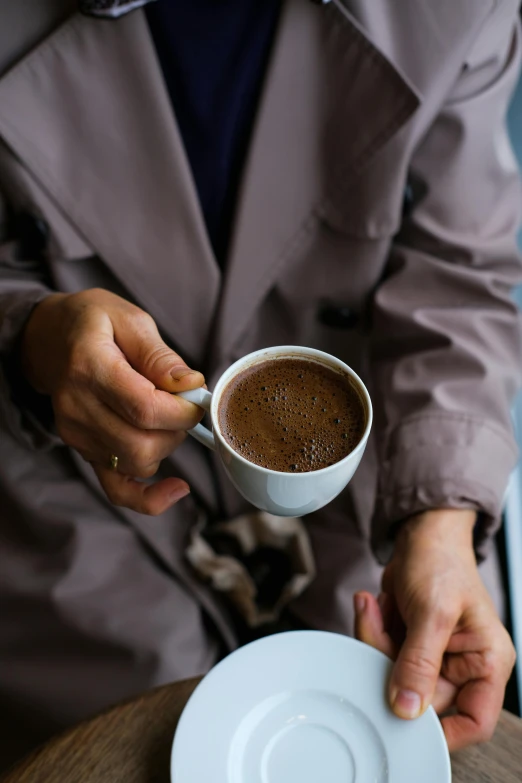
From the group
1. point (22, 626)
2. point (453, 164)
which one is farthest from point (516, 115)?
point (22, 626)

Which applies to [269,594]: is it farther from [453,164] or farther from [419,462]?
[453,164]

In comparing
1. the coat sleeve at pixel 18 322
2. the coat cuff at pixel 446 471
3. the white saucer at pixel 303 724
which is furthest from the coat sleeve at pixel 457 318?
the coat sleeve at pixel 18 322

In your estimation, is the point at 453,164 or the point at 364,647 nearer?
the point at 364,647

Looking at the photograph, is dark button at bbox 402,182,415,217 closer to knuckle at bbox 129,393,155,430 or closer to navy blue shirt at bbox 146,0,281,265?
navy blue shirt at bbox 146,0,281,265

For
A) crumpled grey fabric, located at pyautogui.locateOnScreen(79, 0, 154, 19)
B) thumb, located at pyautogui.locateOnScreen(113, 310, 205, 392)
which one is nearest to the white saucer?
thumb, located at pyautogui.locateOnScreen(113, 310, 205, 392)

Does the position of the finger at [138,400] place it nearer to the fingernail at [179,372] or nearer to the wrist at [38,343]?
the fingernail at [179,372]

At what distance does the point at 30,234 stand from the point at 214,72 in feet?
1.02

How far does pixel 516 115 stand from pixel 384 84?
56 cm

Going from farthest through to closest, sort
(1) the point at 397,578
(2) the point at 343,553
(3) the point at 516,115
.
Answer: (3) the point at 516,115, (2) the point at 343,553, (1) the point at 397,578

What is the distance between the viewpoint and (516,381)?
94 centimetres

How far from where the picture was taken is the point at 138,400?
62cm

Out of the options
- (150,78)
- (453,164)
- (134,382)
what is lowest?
(453,164)

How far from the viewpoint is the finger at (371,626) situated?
733 millimetres

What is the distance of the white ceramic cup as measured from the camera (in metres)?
0.55
